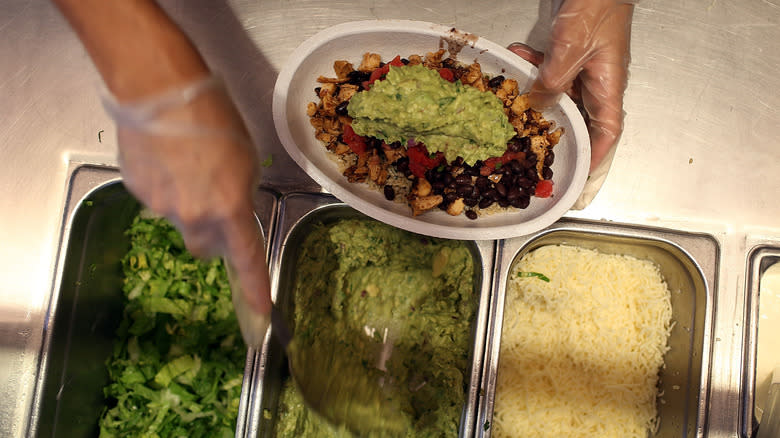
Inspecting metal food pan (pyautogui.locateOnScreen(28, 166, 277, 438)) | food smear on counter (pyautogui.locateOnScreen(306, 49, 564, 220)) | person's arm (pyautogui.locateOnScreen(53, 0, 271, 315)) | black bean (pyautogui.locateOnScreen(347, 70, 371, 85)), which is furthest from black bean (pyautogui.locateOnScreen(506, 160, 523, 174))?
person's arm (pyautogui.locateOnScreen(53, 0, 271, 315))

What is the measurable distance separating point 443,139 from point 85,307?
164 centimetres

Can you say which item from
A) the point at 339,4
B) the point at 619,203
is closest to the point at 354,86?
the point at 339,4

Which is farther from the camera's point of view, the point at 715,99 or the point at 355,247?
the point at 715,99

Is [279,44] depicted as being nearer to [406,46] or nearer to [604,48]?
[406,46]

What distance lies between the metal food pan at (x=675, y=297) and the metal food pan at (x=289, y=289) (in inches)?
1.7

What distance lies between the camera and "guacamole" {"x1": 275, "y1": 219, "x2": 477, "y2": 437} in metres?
2.00

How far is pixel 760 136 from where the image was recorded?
2.22m

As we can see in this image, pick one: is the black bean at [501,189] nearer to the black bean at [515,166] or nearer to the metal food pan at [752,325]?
the black bean at [515,166]

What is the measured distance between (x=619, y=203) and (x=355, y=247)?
3.87 feet

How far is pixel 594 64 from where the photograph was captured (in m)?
1.94

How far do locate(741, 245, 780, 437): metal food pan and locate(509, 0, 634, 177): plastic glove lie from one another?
793 millimetres

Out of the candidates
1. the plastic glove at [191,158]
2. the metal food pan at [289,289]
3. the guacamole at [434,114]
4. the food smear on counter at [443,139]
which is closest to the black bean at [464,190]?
the food smear on counter at [443,139]

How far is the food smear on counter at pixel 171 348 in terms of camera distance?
6.83ft

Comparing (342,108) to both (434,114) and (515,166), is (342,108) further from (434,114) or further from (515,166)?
(515,166)
